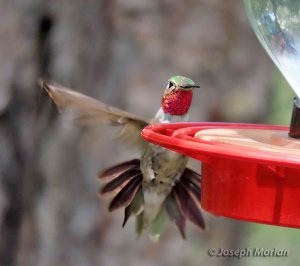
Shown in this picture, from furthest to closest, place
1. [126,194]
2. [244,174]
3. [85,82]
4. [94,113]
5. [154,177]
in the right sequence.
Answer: [85,82]
[154,177]
[126,194]
[94,113]
[244,174]

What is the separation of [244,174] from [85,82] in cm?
175

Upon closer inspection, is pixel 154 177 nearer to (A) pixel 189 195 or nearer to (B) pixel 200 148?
(A) pixel 189 195

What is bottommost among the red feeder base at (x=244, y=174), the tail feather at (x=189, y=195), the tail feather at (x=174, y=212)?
the tail feather at (x=174, y=212)

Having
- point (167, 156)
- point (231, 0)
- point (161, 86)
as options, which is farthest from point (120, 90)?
point (167, 156)

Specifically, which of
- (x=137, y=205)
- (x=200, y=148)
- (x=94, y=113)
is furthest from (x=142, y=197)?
(x=200, y=148)

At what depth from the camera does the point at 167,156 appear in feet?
9.14

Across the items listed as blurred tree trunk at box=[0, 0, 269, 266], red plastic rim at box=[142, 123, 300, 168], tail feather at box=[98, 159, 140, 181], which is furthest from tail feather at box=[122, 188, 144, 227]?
blurred tree trunk at box=[0, 0, 269, 266]

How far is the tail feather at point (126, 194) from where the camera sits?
262 centimetres

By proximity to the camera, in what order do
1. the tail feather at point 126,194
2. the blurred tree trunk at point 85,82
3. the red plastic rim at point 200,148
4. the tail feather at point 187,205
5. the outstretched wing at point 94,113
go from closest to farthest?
the red plastic rim at point 200,148, the outstretched wing at point 94,113, the tail feather at point 126,194, the tail feather at point 187,205, the blurred tree trunk at point 85,82

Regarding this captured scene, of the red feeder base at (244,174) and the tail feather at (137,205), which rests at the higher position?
the red feeder base at (244,174)

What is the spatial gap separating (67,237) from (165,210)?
100 centimetres

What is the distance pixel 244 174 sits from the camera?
195cm

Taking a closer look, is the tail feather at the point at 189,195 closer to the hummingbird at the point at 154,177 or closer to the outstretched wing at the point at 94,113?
the hummingbird at the point at 154,177

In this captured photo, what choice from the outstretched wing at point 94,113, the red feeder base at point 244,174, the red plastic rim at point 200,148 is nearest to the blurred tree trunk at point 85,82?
the outstretched wing at point 94,113
